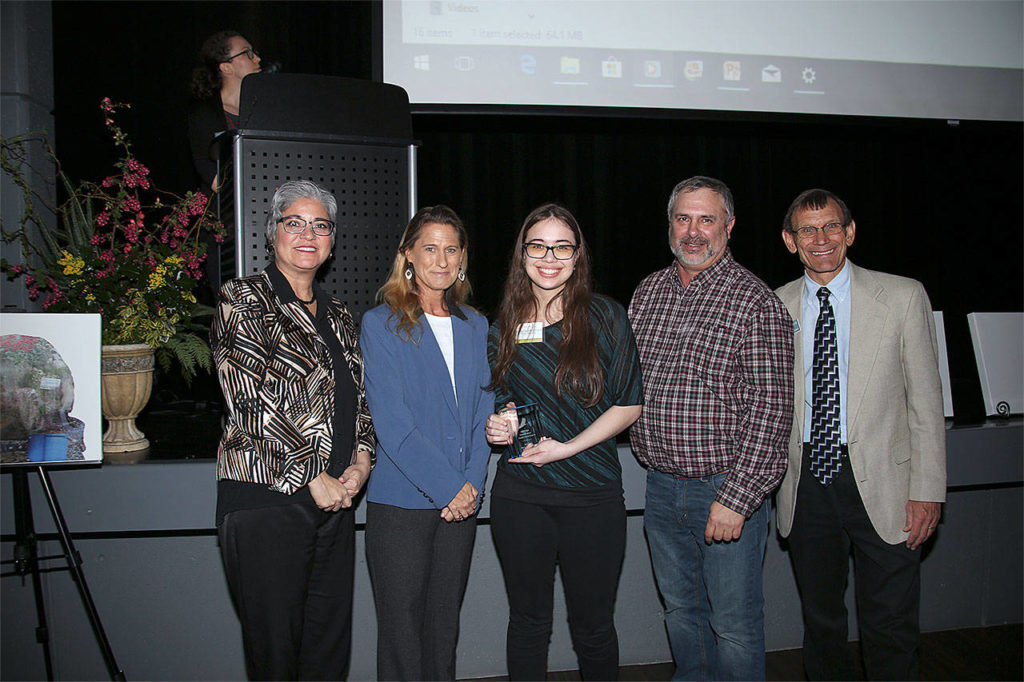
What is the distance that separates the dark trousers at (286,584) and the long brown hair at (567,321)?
58 centimetres

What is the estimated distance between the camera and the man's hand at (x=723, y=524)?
1669mm

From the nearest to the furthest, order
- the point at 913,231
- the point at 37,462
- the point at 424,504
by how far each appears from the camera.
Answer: the point at 424,504 < the point at 37,462 < the point at 913,231

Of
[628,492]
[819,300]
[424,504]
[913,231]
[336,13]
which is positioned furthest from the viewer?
[913,231]

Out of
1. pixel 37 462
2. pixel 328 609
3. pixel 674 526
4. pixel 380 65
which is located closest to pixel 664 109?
pixel 380 65

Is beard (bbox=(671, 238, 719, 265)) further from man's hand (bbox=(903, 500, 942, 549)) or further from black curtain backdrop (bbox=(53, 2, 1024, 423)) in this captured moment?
black curtain backdrop (bbox=(53, 2, 1024, 423))

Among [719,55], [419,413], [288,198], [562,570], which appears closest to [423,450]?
[419,413]

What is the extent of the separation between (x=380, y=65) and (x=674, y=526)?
85.9 inches

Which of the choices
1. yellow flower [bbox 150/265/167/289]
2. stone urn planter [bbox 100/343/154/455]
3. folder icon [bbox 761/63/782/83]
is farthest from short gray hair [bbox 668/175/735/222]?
stone urn planter [bbox 100/343/154/455]

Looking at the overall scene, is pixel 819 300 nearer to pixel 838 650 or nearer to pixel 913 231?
pixel 838 650

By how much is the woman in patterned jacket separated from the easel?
609mm

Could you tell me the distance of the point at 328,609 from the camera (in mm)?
1619

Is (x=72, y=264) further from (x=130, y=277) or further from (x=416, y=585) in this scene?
(x=416, y=585)

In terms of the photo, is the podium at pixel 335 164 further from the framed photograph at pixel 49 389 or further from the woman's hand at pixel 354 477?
the woman's hand at pixel 354 477

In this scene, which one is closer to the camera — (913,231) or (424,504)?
(424,504)
